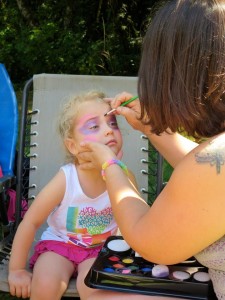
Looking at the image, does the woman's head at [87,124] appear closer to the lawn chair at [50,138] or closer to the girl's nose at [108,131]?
the girl's nose at [108,131]

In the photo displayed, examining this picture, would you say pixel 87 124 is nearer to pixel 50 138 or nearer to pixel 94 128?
pixel 94 128

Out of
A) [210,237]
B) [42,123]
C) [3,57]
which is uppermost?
[210,237]

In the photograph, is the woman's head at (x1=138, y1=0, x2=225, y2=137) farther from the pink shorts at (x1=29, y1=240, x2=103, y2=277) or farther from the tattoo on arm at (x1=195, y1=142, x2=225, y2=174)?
the pink shorts at (x1=29, y1=240, x2=103, y2=277)

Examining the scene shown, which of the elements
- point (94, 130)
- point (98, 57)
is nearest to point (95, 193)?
point (94, 130)

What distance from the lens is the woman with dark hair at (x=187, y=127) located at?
5.15 ft

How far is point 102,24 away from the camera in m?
9.16

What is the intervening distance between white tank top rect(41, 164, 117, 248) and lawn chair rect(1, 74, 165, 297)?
0.44m

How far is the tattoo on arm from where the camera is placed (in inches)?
61.7

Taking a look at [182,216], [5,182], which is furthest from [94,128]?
[182,216]

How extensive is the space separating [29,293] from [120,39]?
7.19m

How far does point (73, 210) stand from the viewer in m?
2.68

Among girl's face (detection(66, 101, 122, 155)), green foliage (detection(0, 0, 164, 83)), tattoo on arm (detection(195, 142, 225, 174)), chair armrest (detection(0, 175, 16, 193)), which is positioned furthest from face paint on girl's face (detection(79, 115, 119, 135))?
green foliage (detection(0, 0, 164, 83))

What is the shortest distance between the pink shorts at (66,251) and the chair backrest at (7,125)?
0.56 metres

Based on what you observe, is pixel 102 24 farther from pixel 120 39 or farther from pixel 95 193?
pixel 95 193
